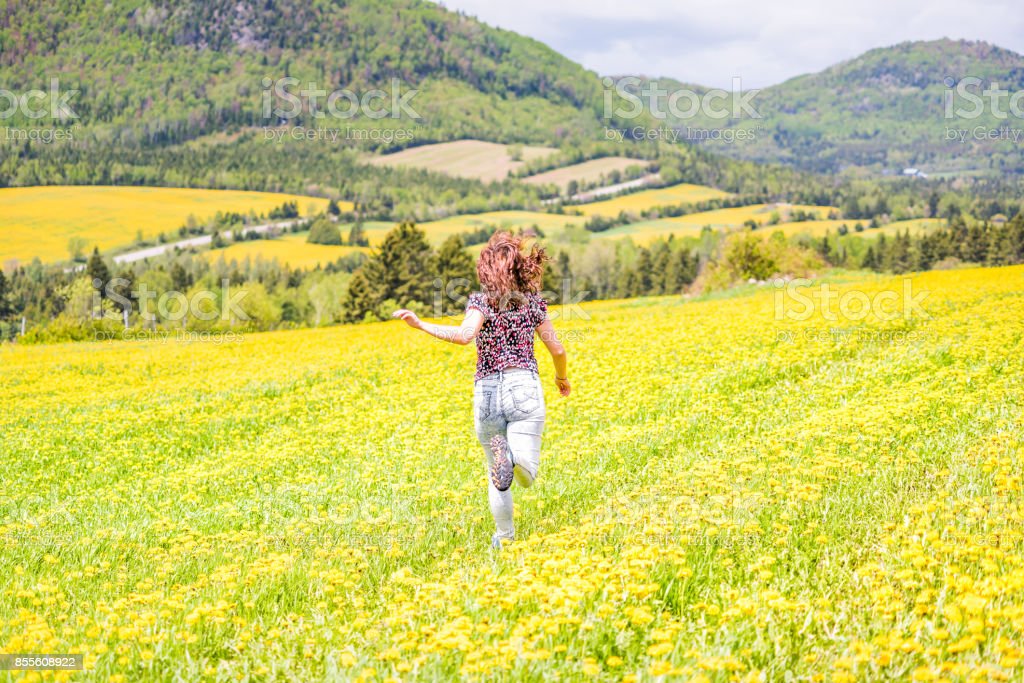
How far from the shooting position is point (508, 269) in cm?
708

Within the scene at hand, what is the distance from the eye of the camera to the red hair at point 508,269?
7070 mm

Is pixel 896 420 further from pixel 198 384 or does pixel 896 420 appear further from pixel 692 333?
pixel 198 384

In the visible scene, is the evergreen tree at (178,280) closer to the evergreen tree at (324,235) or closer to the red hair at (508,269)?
the evergreen tree at (324,235)

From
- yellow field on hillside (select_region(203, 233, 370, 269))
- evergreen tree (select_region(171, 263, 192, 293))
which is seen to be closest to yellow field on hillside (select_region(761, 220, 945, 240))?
yellow field on hillside (select_region(203, 233, 370, 269))

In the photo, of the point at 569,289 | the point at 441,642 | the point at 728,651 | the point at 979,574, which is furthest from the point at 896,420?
the point at 569,289

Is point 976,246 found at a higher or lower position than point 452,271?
higher

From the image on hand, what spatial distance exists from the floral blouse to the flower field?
5.03ft

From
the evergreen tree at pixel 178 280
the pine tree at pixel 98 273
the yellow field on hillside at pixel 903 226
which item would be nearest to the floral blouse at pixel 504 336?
the pine tree at pixel 98 273

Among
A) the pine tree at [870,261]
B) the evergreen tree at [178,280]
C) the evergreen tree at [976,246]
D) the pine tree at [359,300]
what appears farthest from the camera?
the pine tree at [870,261]

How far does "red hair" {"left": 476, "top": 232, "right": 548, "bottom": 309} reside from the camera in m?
7.07

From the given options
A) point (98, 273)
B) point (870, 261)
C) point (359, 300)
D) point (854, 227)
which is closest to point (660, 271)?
point (870, 261)

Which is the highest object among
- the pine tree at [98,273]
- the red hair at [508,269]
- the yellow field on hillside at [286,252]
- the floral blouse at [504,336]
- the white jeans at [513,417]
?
the yellow field on hillside at [286,252]

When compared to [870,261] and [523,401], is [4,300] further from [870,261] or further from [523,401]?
[870,261]

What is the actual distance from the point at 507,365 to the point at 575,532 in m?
1.53
